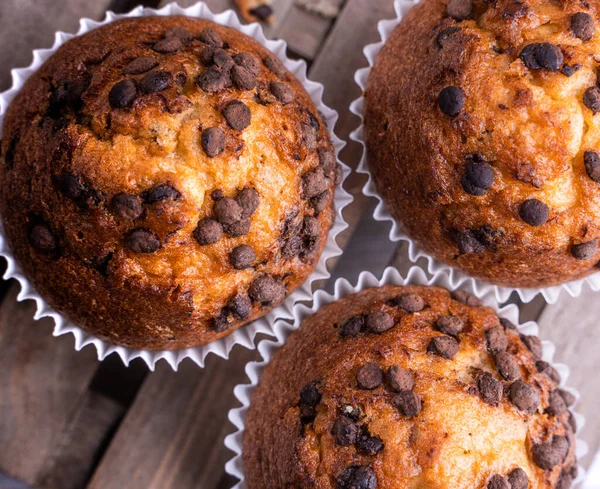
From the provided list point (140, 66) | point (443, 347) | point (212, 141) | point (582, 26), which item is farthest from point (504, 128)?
point (140, 66)

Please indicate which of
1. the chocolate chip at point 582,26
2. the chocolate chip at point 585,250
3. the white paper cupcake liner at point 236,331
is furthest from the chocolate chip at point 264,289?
the chocolate chip at point 582,26

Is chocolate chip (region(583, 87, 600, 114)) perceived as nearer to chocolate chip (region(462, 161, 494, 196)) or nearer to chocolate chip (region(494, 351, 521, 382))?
chocolate chip (region(462, 161, 494, 196))

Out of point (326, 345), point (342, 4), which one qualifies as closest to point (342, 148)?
point (342, 4)

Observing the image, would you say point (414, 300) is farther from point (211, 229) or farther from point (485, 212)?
point (211, 229)

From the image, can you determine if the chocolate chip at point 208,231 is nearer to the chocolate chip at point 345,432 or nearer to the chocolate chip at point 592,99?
the chocolate chip at point 345,432

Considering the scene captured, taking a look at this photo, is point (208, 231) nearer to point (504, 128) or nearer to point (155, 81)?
point (155, 81)

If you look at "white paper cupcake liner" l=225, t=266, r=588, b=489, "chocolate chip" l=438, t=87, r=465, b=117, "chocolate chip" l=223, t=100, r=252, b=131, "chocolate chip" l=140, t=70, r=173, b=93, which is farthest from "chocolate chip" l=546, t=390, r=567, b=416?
"chocolate chip" l=140, t=70, r=173, b=93

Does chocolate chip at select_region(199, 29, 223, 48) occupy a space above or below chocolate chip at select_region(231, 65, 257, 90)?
below

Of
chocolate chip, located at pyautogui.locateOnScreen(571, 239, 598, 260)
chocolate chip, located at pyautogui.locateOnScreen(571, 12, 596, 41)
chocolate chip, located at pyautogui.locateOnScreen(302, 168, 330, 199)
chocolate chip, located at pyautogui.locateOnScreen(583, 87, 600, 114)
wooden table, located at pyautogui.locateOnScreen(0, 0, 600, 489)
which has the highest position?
chocolate chip, located at pyautogui.locateOnScreen(571, 12, 596, 41)
